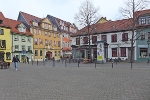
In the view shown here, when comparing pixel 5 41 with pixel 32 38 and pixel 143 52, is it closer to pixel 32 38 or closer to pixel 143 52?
pixel 32 38

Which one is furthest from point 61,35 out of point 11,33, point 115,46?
point 115,46

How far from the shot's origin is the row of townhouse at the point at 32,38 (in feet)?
→ 154

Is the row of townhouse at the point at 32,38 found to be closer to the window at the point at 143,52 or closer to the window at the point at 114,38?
the window at the point at 114,38

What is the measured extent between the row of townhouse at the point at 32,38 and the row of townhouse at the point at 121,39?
13393 mm

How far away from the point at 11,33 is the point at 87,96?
4351 centimetres

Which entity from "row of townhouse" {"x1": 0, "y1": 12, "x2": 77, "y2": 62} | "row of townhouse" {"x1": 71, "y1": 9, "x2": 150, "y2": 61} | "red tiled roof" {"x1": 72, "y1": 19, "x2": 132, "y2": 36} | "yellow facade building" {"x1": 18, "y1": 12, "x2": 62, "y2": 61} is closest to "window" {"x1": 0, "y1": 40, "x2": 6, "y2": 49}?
"row of townhouse" {"x1": 0, "y1": 12, "x2": 77, "y2": 62}

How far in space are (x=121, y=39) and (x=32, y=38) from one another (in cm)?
2480

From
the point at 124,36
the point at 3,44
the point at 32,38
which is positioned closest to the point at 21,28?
the point at 32,38

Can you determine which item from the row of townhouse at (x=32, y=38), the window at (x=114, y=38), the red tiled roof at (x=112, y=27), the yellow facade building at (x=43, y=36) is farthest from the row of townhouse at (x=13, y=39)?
the window at (x=114, y=38)

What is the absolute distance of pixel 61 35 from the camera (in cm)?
6800

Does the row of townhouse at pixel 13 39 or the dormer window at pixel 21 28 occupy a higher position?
the dormer window at pixel 21 28

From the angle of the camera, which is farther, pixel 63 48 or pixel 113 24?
pixel 63 48

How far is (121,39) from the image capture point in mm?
42531

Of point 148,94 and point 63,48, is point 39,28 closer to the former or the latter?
point 63,48
